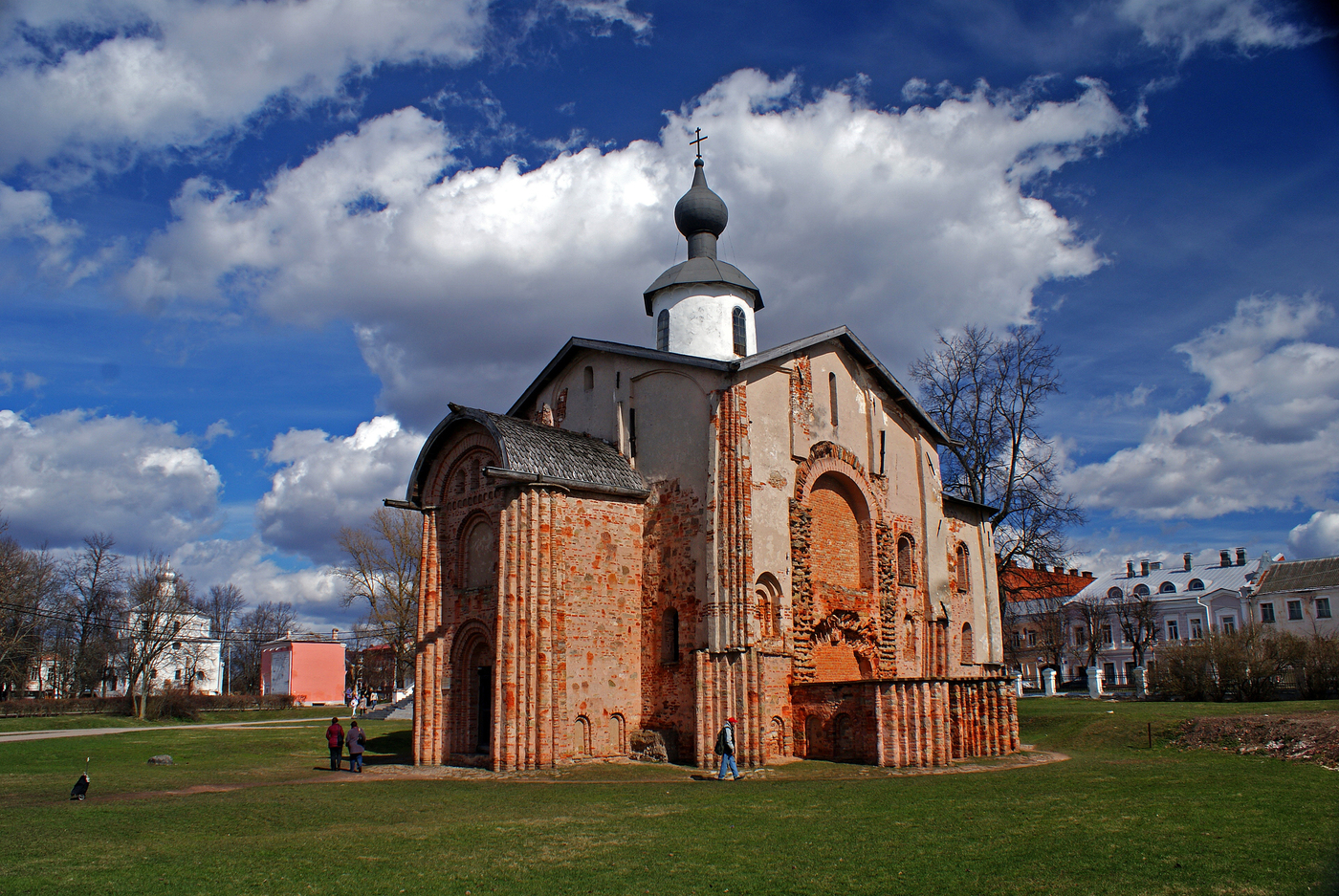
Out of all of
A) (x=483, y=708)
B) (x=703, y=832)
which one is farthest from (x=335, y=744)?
(x=703, y=832)

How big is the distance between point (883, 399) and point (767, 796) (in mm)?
12934

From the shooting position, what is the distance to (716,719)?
17.2 m

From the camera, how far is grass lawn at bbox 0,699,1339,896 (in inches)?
296

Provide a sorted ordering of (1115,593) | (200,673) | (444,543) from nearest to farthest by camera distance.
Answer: (444,543) → (1115,593) → (200,673)

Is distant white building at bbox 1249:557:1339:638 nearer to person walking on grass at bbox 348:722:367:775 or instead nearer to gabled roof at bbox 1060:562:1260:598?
gabled roof at bbox 1060:562:1260:598

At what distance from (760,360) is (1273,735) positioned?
12.3 metres

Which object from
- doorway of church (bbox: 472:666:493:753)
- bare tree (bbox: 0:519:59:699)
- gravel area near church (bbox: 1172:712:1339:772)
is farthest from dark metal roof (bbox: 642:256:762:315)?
bare tree (bbox: 0:519:59:699)

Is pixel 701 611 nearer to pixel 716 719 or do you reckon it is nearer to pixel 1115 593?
pixel 716 719

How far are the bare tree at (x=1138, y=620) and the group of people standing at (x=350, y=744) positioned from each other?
47285 mm

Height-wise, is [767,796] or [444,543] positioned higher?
[444,543]

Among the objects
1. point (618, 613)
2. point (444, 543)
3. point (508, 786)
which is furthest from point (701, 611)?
point (444, 543)

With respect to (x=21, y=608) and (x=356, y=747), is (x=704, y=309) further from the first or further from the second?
(x=21, y=608)

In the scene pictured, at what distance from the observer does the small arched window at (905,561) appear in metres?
22.8

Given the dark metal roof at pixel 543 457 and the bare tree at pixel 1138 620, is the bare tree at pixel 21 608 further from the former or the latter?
the bare tree at pixel 1138 620
